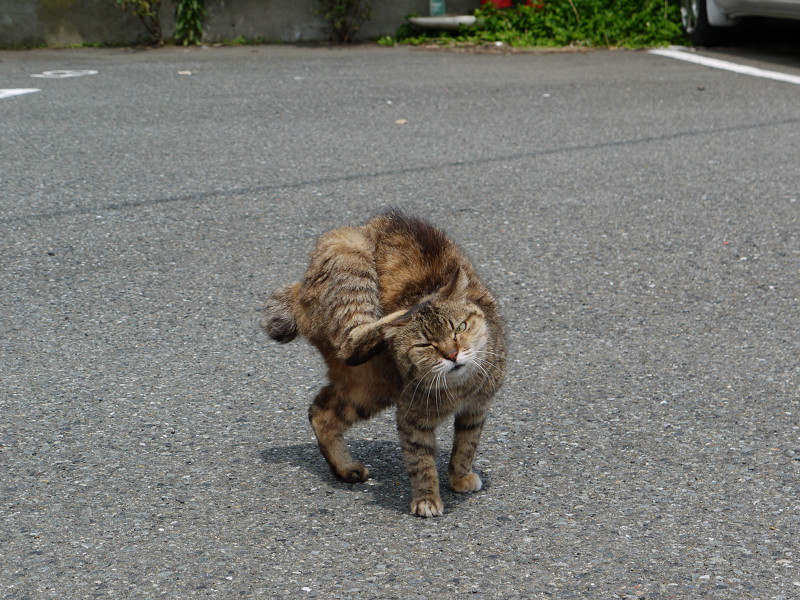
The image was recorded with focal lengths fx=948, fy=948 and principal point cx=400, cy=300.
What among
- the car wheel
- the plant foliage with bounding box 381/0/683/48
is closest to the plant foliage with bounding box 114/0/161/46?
the plant foliage with bounding box 381/0/683/48

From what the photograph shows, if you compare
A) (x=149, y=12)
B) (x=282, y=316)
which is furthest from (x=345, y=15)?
(x=282, y=316)

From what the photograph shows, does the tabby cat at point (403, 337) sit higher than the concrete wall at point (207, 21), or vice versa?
the concrete wall at point (207, 21)

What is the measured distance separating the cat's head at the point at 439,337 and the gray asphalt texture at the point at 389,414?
0.51 metres

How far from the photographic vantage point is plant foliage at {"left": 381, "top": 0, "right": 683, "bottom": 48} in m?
11.8

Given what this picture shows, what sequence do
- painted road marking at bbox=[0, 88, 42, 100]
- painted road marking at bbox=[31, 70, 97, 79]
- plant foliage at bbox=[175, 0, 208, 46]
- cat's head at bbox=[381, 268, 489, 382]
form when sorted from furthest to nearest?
plant foliage at bbox=[175, 0, 208, 46], painted road marking at bbox=[31, 70, 97, 79], painted road marking at bbox=[0, 88, 42, 100], cat's head at bbox=[381, 268, 489, 382]

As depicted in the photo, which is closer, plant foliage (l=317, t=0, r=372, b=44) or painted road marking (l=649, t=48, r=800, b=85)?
painted road marking (l=649, t=48, r=800, b=85)

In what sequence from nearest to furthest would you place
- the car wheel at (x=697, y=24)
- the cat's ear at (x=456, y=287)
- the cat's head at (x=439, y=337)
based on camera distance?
the cat's head at (x=439, y=337) → the cat's ear at (x=456, y=287) → the car wheel at (x=697, y=24)

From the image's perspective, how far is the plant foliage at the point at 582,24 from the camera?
11836 mm

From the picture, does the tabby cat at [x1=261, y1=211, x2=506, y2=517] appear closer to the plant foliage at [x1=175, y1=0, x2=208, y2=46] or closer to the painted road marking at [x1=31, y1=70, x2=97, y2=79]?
the painted road marking at [x1=31, y1=70, x2=97, y2=79]

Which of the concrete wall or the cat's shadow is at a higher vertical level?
the concrete wall

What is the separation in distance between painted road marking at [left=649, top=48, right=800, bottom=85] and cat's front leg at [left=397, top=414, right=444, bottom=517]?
309 inches

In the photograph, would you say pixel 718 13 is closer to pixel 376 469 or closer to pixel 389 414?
pixel 389 414

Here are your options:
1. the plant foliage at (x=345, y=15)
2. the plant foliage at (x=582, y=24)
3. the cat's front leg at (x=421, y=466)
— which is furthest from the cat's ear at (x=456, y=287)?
the plant foliage at (x=345, y=15)

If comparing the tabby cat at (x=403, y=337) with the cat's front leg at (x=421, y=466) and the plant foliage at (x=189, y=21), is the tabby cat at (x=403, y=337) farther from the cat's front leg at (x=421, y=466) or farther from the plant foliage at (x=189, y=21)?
the plant foliage at (x=189, y=21)
